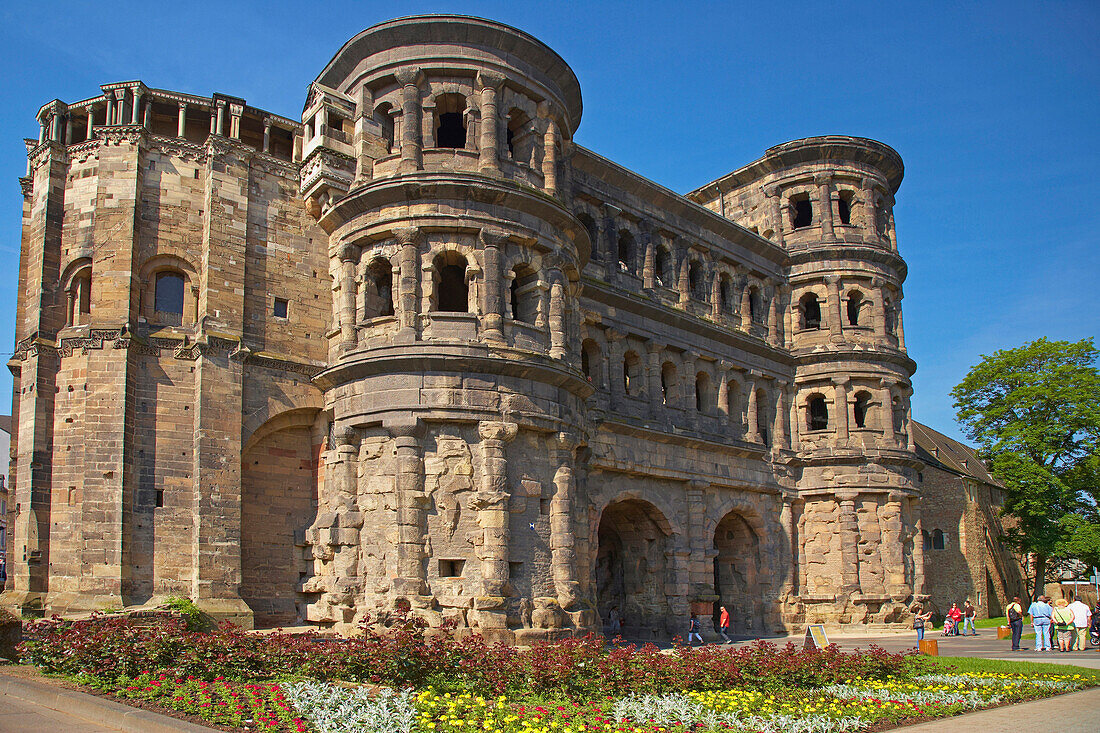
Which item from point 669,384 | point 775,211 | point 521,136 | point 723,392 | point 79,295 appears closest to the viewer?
point 79,295

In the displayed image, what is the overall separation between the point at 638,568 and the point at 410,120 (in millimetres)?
14342

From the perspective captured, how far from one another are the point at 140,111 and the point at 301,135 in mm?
3821

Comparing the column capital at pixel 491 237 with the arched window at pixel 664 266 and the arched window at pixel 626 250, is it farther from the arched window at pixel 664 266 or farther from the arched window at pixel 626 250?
the arched window at pixel 664 266

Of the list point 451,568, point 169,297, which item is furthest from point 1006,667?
point 169,297

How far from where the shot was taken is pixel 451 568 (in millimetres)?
18938

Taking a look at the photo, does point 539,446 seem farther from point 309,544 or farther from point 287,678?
point 287,678

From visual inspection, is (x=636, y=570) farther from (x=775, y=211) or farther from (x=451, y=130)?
(x=775, y=211)

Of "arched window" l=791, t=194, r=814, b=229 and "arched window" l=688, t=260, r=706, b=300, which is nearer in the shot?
"arched window" l=688, t=260, r=706, b=300

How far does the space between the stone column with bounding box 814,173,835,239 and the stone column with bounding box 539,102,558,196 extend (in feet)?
47.9

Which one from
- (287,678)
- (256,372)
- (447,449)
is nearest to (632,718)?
(287,678)

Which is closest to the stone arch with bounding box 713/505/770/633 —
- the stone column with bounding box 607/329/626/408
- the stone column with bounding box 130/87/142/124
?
the stone column with bounding box 607/329/626/408

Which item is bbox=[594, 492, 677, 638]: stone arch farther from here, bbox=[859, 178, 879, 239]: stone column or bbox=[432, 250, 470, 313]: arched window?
bbox=[859, 178, 879, 239]: stone column

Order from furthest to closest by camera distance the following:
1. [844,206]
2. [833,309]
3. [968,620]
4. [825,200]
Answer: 1. [844,206]
2. [825,200]
3. [833,309]
4. [968,620]

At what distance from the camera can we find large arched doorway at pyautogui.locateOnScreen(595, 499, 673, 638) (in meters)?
26.2
